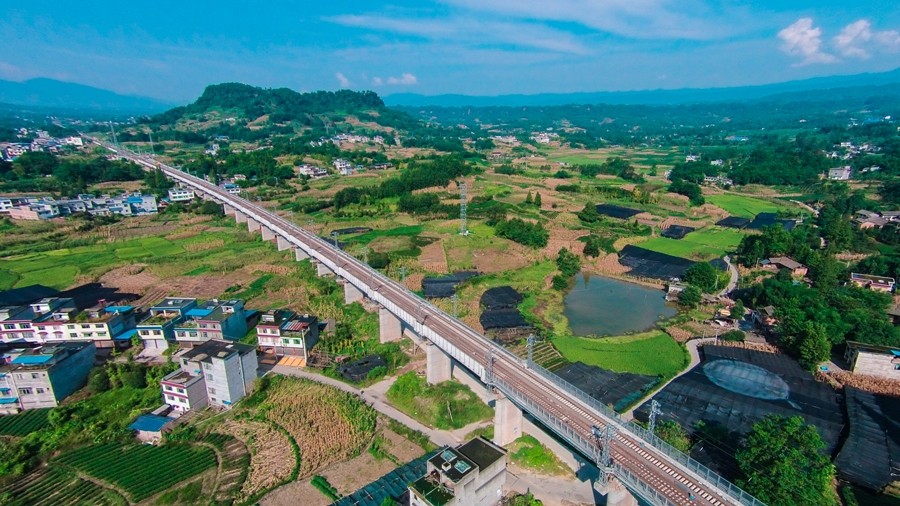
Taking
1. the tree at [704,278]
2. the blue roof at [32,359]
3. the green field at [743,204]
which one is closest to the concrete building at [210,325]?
the blue roof at [32,359]

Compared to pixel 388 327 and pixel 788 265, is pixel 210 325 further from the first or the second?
pixel 788 265

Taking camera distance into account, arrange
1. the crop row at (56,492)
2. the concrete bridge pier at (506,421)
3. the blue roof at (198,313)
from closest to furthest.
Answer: the crop row at (56,492) < the concrete bridge pier at (506,421) < the blue roof at (198,313)

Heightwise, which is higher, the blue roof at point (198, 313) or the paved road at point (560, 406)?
the paved road at point (560, 406)

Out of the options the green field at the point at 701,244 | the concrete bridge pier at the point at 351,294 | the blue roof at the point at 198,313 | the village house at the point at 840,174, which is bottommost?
the green field at the point at 701,244

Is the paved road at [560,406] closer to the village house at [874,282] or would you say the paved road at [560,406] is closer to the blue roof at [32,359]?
the blue roof at [32,359]

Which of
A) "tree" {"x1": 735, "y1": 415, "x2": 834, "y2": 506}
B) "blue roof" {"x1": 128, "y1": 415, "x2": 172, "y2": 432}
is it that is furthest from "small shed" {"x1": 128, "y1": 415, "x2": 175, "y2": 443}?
"tree" {"x1": 735, "y1": 415, "x2": 834, "y2": 506}

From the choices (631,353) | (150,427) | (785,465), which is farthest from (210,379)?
(785,465)

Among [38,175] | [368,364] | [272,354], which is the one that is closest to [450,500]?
[368,364]
